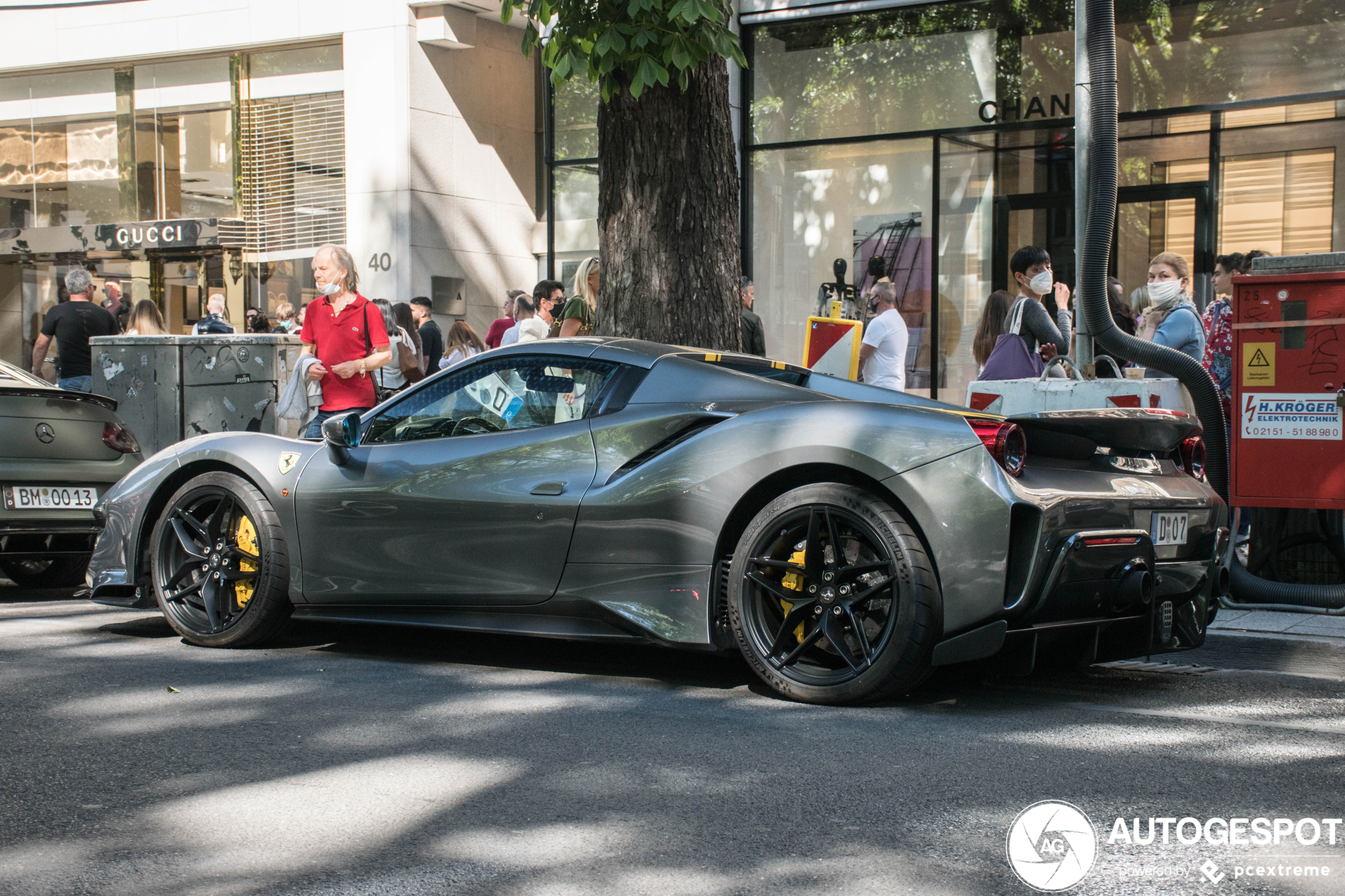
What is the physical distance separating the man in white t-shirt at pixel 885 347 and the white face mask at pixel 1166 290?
187 cm

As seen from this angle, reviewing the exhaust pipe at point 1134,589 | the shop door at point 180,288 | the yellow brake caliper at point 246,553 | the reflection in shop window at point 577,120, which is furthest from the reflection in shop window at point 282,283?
the exhaust pipe at point 1134,589

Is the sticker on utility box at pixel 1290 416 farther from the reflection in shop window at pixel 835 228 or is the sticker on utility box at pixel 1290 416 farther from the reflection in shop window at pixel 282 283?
the reflection in shop window at pixel 282 283

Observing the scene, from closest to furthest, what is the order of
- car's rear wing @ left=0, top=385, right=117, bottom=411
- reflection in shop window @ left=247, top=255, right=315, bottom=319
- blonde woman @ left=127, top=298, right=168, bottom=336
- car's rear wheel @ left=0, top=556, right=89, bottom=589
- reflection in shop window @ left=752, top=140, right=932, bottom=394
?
car's rear wing @ left=0, top=385, right=117, bottom=411 → car's rear wheel @ left=0, top=556, right=89, bottom=589 → blonde woman @ left=127, top=298, right=168, bottom=336 → reflection in shop window @ left=752, top=140, right=932, bottom=394 → reflection in shop window @ left=247, top=255, right=315, bottom=319

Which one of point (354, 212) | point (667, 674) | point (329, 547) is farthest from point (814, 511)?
point (354, 212)

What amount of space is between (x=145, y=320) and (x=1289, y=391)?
9290 mm

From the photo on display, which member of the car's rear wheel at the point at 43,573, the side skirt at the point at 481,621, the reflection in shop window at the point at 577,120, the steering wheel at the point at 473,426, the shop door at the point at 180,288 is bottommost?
the car's rear wheel at the point at 43,573

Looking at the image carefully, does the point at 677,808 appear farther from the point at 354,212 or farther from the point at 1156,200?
the point at 354,212

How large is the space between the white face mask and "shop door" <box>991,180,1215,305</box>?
4502 millimetres

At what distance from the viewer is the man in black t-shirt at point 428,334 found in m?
13.4

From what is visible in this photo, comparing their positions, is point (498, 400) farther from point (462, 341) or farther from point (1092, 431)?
point (462, 341)

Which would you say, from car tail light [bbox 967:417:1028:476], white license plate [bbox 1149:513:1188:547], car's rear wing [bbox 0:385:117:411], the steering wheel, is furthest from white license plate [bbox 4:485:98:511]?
white license plate [bbox 1149:513:1188:547]

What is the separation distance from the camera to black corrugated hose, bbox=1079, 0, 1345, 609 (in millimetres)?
7199

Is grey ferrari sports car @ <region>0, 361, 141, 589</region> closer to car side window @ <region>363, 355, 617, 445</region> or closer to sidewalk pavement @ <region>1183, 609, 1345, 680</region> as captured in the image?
car side window @ <region>363, 355, 617, 445</region>

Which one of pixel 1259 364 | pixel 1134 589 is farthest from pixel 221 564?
pixel 1259 364
